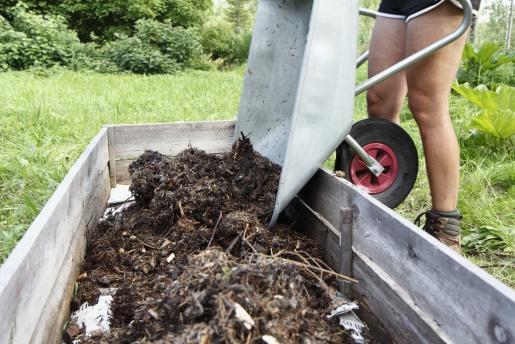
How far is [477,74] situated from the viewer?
566cm

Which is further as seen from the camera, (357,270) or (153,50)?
(153,50)

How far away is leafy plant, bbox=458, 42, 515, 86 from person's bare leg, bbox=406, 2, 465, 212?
383 cm

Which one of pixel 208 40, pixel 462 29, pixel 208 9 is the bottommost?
pixel 208 40

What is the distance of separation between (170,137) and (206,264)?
6.11 ft

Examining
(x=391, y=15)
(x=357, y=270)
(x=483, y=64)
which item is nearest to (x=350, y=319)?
(x=357, y=270)

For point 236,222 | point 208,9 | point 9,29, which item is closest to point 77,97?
point 236,222

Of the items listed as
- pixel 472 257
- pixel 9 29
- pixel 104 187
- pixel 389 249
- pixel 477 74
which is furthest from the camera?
pixel 9 29

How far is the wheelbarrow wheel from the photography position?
2.32 meters

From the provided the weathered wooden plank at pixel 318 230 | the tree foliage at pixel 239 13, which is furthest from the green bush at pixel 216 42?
the weathered wooden plank at pixel 318 230

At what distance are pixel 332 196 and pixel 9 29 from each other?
11.6m

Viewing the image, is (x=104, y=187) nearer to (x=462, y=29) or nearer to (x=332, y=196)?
(x=332, y=196)

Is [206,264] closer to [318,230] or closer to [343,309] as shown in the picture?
[343,309]

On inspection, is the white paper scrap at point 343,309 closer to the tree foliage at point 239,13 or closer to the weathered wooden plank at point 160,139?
the weathered wooden plank at point 160,139

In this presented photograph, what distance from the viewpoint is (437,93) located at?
6.88 feet
